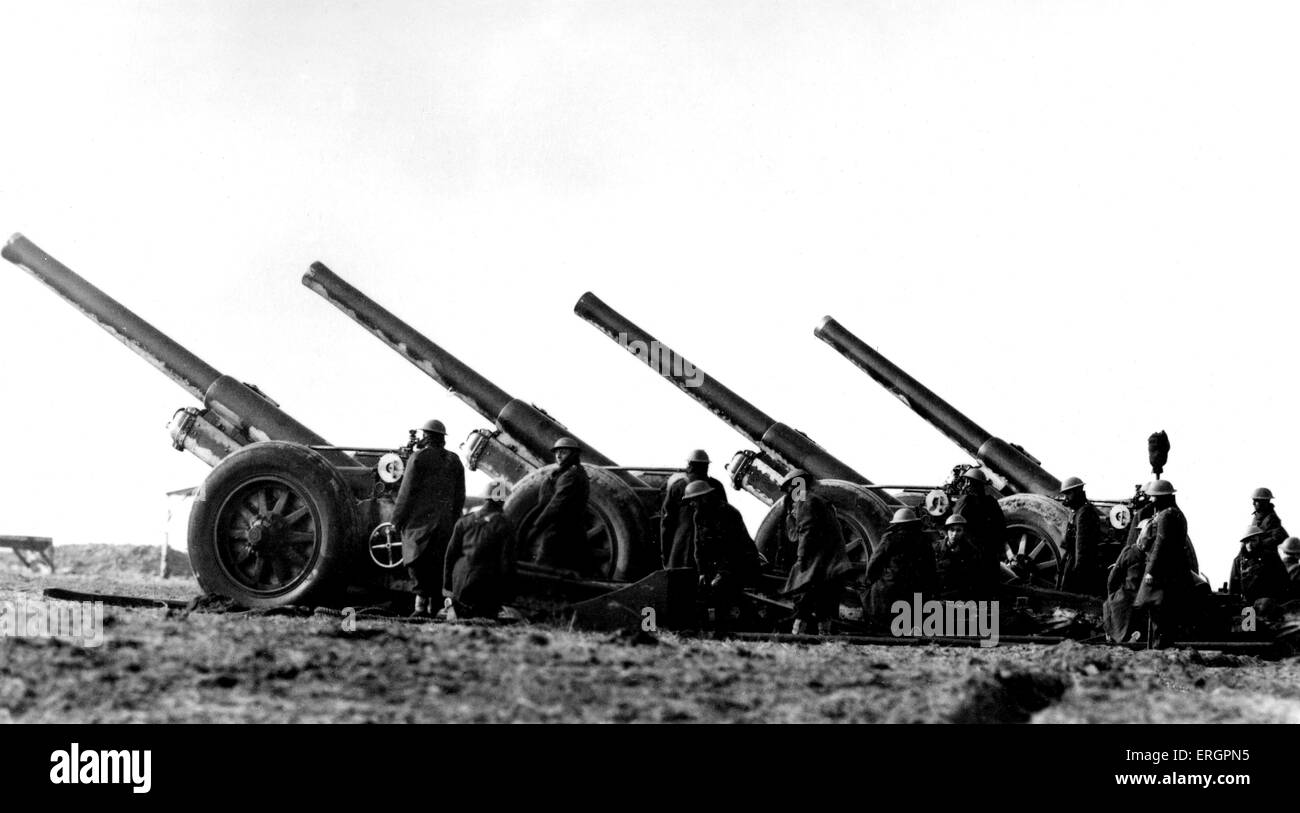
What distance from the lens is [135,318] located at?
45.7 ft

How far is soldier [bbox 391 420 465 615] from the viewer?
11.8 meters

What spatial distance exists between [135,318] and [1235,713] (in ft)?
34.9

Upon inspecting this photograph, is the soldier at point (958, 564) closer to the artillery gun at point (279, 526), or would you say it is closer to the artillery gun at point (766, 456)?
the artillery gun at point (766, 456)

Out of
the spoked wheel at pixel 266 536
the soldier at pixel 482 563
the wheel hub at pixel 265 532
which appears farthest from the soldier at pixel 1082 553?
the wheel hub at pixel 265 532

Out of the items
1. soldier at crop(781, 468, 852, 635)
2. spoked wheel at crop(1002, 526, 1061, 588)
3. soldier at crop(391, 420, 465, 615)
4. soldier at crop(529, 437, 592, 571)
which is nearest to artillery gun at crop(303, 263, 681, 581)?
soldier at crop(529, 437, 592, 571)

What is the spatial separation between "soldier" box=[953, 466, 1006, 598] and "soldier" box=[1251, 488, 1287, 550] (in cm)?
260

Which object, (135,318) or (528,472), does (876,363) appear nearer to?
(528,472)

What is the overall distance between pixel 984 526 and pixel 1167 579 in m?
2.23

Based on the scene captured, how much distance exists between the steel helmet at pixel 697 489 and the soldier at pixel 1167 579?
148 inches

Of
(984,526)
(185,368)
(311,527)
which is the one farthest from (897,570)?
(185,368)

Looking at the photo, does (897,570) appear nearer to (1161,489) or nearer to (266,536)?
(1161,489)

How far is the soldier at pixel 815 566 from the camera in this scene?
12.3 meters

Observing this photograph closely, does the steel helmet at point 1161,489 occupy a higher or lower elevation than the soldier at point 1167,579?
higher
